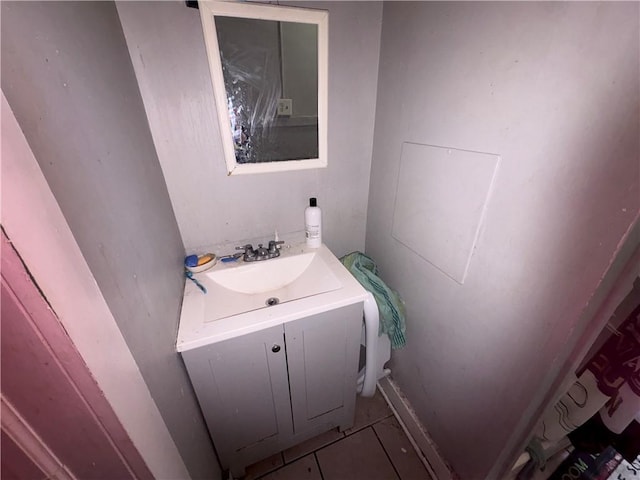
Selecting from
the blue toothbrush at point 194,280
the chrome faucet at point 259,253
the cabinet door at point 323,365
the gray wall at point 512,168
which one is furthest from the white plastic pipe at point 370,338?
the blue toothbrush at point 194,280

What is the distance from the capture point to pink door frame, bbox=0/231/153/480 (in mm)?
266

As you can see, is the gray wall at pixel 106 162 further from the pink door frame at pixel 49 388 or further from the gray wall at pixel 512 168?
the gray wall at pixel 512 168

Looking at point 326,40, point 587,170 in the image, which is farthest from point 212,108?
point 587,170

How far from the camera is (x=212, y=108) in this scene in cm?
88

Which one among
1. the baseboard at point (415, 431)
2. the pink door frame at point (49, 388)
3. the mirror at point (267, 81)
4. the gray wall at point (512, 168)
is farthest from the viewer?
the baseboard at point (415, 431)

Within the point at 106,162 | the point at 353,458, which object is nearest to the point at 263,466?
the point at 353,458

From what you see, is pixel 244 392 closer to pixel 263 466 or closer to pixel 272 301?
pixel 272 301

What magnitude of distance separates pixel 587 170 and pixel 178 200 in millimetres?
1170

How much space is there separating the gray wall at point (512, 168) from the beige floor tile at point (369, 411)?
334 mm

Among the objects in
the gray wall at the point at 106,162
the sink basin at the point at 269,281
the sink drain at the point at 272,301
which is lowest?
the sink drain at the point at 272,301

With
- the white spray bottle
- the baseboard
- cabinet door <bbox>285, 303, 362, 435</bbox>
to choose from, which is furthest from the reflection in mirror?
the baseboard

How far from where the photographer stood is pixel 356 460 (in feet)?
3.72

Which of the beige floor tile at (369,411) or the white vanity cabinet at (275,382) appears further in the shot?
the beige floor tile at (369,411)

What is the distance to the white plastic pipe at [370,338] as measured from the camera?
0.96 m
